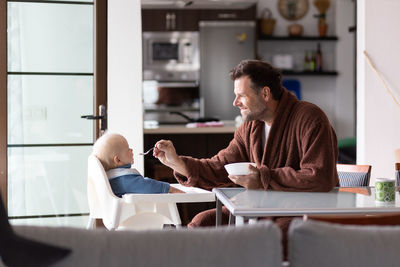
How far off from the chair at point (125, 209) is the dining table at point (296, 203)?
1.08ft

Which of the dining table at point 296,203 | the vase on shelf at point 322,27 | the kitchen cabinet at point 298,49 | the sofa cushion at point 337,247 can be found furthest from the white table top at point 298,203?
the vase on shelf at point 322,27

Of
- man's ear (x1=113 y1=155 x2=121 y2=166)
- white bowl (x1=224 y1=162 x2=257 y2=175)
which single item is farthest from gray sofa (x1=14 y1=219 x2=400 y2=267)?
man's ear (x1=113 y1=155 x2=121 y2=166)

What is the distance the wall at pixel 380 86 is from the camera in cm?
501

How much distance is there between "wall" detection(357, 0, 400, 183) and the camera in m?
5.01

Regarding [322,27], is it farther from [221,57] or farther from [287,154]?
[287,154]

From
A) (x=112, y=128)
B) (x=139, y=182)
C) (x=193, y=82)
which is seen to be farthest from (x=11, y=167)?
(x=193, y=82)

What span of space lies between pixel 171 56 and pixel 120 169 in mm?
4991

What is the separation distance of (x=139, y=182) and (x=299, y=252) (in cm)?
173

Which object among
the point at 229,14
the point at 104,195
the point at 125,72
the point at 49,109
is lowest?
the point at 104,195

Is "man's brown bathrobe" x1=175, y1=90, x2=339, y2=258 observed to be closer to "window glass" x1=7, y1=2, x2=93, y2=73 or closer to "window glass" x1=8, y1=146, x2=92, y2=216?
"window glass" x1=8, y1=146, x2=92, y2=216

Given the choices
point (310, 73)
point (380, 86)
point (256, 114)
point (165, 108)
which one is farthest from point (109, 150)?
point (310, 73)

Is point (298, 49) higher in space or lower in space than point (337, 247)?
higher

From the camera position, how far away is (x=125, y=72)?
4.17 meters

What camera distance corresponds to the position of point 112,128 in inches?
163
